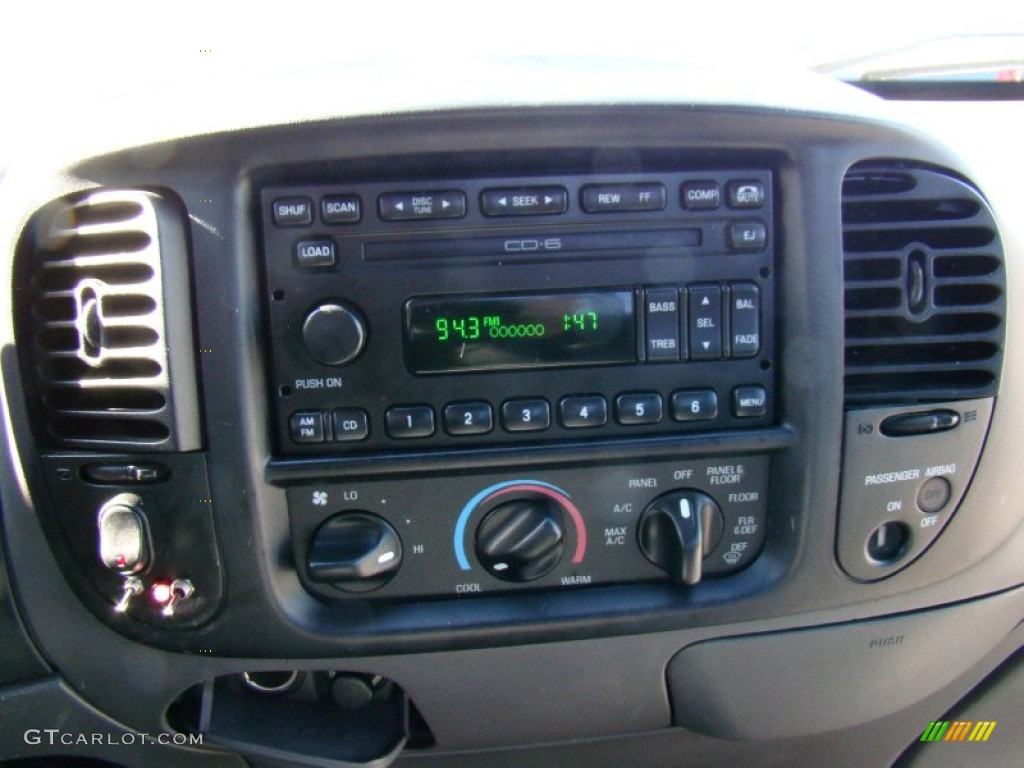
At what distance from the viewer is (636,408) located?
4.34 feet

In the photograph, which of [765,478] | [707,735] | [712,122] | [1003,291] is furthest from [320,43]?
[707,735]

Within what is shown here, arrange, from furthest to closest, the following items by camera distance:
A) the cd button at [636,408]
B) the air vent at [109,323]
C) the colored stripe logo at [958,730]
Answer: the colored stripe logo at [958,730], the cd button at [636,408], the air vent at [109,323]

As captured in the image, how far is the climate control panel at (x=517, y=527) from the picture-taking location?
1.34 metres

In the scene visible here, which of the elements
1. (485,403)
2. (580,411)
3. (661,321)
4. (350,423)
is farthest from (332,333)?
(661,321)

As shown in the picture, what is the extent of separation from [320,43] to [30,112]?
498mm

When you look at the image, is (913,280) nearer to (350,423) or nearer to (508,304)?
(508,304)

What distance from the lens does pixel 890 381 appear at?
4.60 ft

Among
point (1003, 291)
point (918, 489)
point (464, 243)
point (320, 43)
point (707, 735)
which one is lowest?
point (707, 735)

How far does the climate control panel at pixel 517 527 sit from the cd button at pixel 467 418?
0.27ft

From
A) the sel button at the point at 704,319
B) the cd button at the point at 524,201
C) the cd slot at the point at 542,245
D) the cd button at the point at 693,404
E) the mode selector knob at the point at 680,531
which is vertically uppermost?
the cd button at the point at 524,201

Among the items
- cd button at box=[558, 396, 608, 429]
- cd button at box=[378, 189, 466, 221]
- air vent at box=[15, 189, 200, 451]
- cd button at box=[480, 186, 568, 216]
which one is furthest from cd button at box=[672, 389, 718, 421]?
air vent at box=[15, 189, 200, 451]

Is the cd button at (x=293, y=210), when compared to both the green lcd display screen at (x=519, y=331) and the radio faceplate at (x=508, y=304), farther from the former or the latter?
the green lcd display screen at (x=519, y=331)

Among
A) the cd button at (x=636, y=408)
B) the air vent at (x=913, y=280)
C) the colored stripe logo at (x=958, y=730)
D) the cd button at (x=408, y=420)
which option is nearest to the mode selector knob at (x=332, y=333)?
the cd button at (x=408, y=420)

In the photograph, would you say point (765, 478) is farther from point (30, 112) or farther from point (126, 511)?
point (30, 112)
